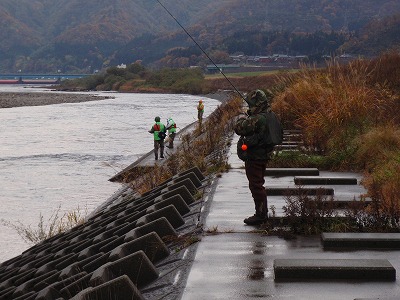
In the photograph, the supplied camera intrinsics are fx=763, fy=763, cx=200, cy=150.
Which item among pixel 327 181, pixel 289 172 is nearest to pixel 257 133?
pixel 327 181

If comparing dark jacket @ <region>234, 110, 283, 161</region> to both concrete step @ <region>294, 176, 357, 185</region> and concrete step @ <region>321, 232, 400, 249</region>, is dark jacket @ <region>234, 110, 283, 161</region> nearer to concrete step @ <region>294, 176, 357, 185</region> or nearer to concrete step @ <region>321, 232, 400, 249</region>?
concrete step @ <region>321, 232, 400, 249</region>

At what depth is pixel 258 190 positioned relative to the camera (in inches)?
386

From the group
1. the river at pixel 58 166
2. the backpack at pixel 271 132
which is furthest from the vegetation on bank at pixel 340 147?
the river at pixel 58 166

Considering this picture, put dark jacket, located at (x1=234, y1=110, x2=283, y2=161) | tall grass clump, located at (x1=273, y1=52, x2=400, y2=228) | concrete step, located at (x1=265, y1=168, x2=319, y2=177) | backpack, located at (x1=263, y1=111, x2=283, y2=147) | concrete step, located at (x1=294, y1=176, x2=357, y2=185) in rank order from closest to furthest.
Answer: dark jacket, located at (x1=234, y1=110, x2=283, y2=161)
backpack, located at (x1=263, y1=111, x2=283, y2=147)
tall grass clump, located at (x1=273, y1=52, x2=400, y2=228)
concrete step, located at (x1=294, y1=176, x2=357, y2=185)
concrete step, located at (x1=265, y1=168, x2=319, y2=177)

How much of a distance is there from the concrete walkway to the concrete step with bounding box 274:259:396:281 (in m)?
0.11

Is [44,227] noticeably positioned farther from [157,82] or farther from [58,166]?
[157,82]

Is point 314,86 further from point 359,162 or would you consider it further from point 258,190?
point 258,190

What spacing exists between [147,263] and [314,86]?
13.9 m

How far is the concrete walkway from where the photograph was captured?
7230mm

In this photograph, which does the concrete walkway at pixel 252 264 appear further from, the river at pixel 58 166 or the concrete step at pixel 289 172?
the river at pixel 58 166

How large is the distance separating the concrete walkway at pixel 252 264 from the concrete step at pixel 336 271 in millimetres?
108

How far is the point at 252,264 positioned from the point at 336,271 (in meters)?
1.05

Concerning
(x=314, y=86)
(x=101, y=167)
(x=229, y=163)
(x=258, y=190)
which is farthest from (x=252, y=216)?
(x=101, y=167)

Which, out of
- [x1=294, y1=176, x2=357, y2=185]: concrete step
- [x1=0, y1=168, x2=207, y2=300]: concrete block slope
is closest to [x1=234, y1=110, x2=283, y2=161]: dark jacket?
[x1=0, y1=168, x2=207, y2=300]: concrete block slope
